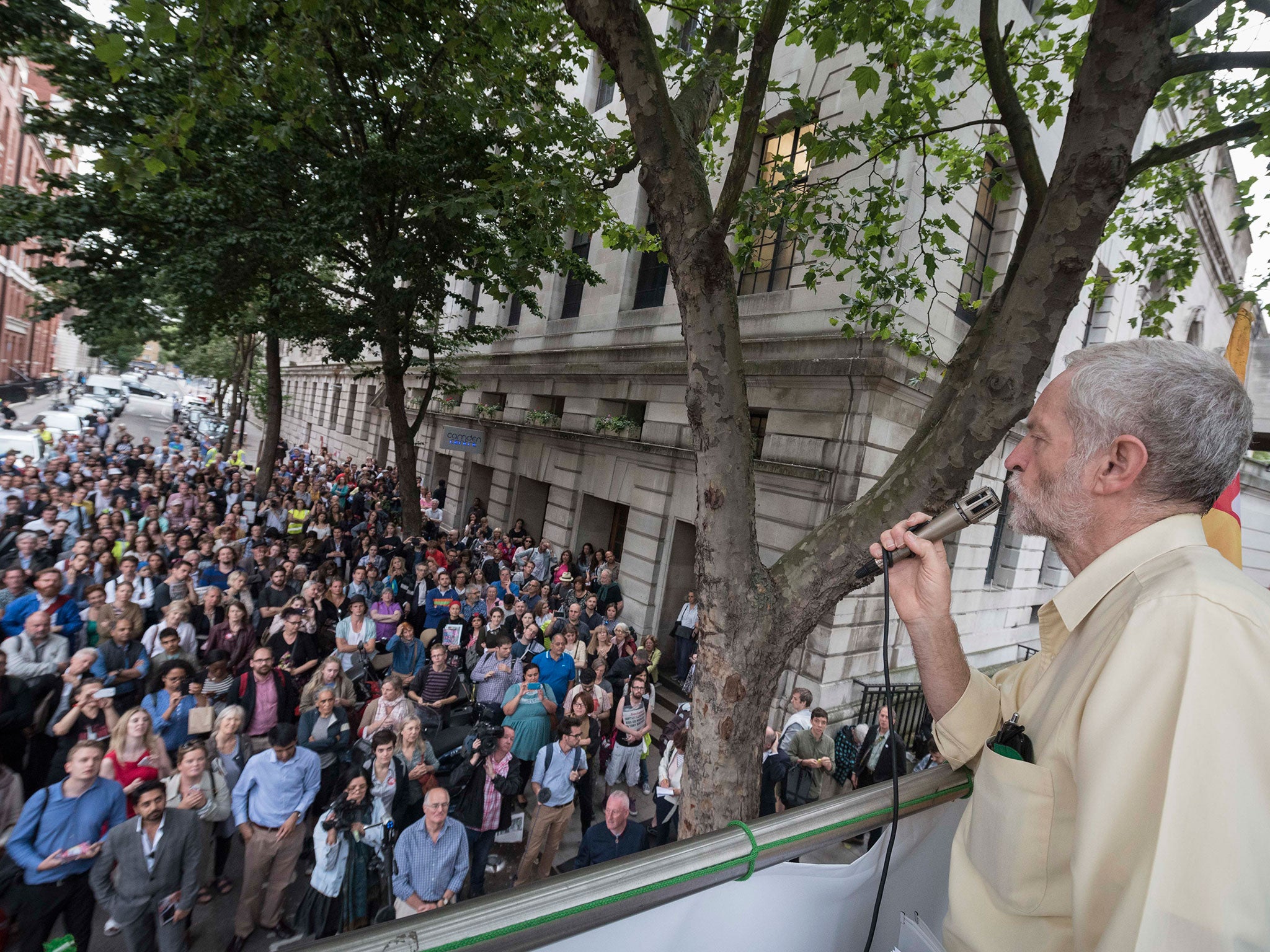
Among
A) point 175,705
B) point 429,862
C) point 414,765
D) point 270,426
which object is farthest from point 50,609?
point 270,426

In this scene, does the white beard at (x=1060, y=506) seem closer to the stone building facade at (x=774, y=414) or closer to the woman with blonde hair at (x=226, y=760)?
the woman with blonde hair at (x=226, y=760)

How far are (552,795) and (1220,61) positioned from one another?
7.56 m

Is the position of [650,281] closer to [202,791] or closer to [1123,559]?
[202,791]

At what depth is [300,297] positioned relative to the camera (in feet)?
41.6

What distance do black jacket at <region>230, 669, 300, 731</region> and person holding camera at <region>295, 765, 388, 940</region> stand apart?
181 centimetres

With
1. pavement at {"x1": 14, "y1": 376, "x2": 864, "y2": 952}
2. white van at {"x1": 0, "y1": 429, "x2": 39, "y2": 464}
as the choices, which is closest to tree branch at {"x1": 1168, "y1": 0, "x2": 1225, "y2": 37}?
pavement at {"x1": 14, "y1": 376, "x2": 864, "y2": 952}

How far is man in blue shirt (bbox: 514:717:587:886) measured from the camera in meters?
6.49

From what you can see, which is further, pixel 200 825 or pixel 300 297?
pixel 300 297

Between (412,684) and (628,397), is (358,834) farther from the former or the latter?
(628,397)

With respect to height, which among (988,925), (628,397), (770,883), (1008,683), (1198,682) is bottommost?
(770,883)

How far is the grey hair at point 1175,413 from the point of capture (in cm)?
134

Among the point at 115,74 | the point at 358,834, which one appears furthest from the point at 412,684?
the point at 115,74

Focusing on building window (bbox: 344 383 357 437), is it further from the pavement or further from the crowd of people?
the pavement

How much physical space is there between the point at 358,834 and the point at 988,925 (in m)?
5.12
